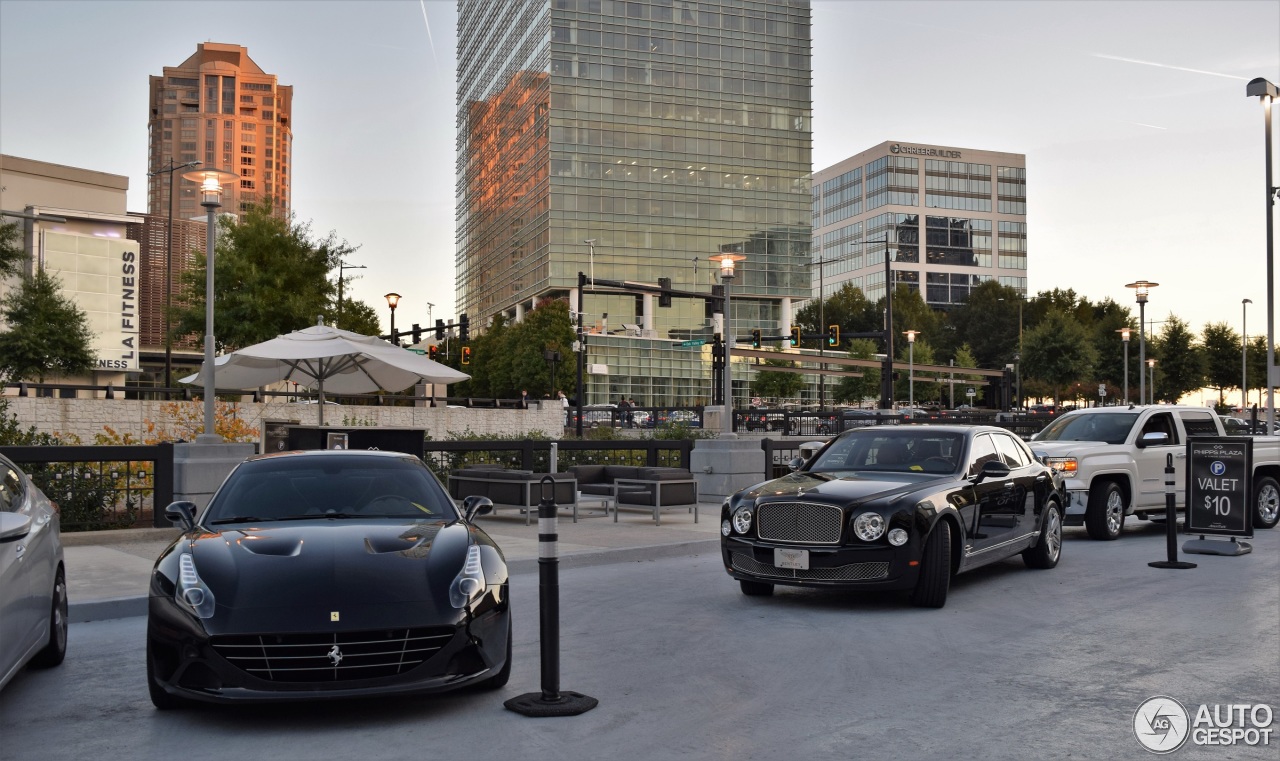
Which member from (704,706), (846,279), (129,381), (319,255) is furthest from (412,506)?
(846,279)

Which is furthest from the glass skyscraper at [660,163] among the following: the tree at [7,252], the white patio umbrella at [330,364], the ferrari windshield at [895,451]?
the ferrari windshield at [895,451]

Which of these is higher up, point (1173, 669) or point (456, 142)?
point (456, 142)

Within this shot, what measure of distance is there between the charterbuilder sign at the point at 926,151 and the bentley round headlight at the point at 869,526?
151m

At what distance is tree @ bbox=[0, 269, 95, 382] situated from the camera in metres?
43.9

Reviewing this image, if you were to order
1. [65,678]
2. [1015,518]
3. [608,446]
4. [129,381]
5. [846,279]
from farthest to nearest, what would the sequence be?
[846,279] < [129,381] < [608,446] < [1015,518] < [65,678]

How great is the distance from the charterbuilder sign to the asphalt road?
Answer: 149 meters

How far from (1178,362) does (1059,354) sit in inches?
343

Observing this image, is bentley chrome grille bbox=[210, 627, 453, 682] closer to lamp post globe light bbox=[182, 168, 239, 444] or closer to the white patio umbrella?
lamp post globe light bbox=[182, 168, 239, 444]

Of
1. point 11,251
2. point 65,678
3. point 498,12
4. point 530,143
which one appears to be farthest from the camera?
point 498,12

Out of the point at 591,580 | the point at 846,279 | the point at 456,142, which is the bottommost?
the point at 591,580

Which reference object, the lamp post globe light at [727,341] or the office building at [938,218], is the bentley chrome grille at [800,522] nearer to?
the lamp post globe light at [727,341]

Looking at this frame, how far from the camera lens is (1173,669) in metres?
7.41

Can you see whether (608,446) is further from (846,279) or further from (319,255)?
(846,279)

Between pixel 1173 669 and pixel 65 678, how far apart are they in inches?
288
